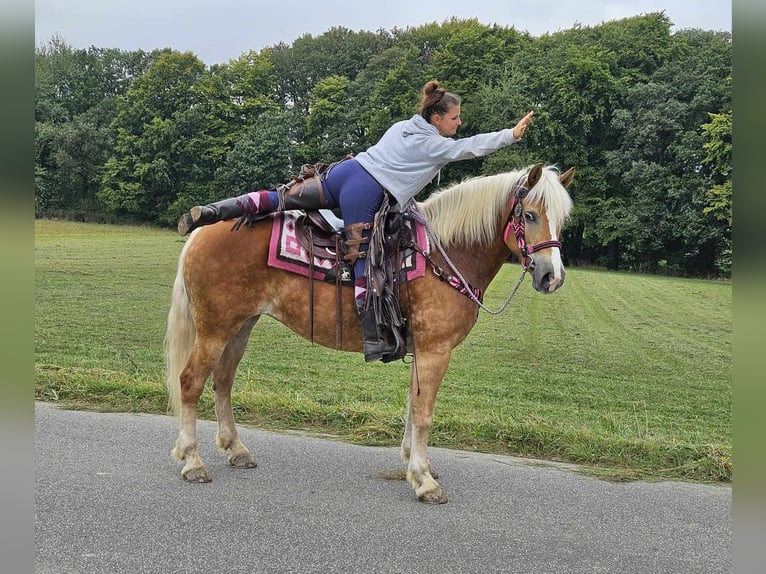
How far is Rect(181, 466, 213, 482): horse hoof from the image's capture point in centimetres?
428

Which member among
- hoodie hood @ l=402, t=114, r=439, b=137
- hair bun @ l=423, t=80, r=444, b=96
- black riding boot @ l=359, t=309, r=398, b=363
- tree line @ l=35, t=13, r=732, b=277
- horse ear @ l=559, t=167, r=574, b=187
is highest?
tree line @ l=35, t=13, r=732, b=277

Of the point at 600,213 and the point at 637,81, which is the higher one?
the point at 637,81

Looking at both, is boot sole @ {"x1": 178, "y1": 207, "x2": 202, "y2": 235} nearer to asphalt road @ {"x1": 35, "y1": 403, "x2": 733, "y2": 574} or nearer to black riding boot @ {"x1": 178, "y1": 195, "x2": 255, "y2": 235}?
black riding boot @ {"x1": 178, "y1": 195, "x2": 255, "y2": 235}

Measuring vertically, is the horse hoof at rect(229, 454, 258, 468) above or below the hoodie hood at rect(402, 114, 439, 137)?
below

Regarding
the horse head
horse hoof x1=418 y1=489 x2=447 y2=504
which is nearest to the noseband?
the horse head

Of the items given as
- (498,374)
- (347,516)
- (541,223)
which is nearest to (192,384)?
(347,516)

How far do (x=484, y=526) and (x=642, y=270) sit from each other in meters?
43.1

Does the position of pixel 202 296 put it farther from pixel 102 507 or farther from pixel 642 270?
pixel 642 270

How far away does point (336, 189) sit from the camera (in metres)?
4.47

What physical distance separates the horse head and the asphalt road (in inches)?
56.8
